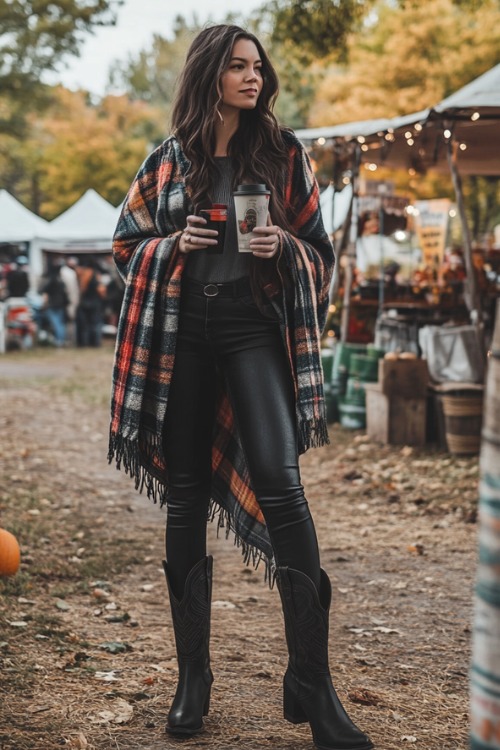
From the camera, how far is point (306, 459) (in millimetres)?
9359

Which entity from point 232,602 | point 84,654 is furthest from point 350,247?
point 84,654

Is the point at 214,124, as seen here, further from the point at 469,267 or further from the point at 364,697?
the point at 469,267

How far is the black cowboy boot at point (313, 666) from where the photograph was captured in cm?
295

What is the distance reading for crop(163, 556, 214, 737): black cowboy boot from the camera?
3.19 metres

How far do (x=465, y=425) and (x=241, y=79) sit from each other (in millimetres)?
6205

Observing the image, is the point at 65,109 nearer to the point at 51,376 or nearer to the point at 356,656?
the point at 51,376

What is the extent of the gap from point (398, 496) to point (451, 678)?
3.70 m

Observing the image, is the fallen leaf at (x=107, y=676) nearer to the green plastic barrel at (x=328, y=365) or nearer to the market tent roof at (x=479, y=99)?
the market tent roof at (x=479, y=99)

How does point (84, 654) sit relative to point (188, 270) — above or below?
below

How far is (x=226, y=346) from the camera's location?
3.06m

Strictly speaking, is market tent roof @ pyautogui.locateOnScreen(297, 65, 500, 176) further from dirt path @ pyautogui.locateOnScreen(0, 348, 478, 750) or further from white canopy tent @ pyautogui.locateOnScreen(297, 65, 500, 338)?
dirt path @ pyautogui.locateOnScreen(0, 348, 478, 750)

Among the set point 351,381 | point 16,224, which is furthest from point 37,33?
point 351,381

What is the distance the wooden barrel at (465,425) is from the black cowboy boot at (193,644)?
592 cm

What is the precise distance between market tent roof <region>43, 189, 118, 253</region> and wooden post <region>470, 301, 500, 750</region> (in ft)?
83.9
